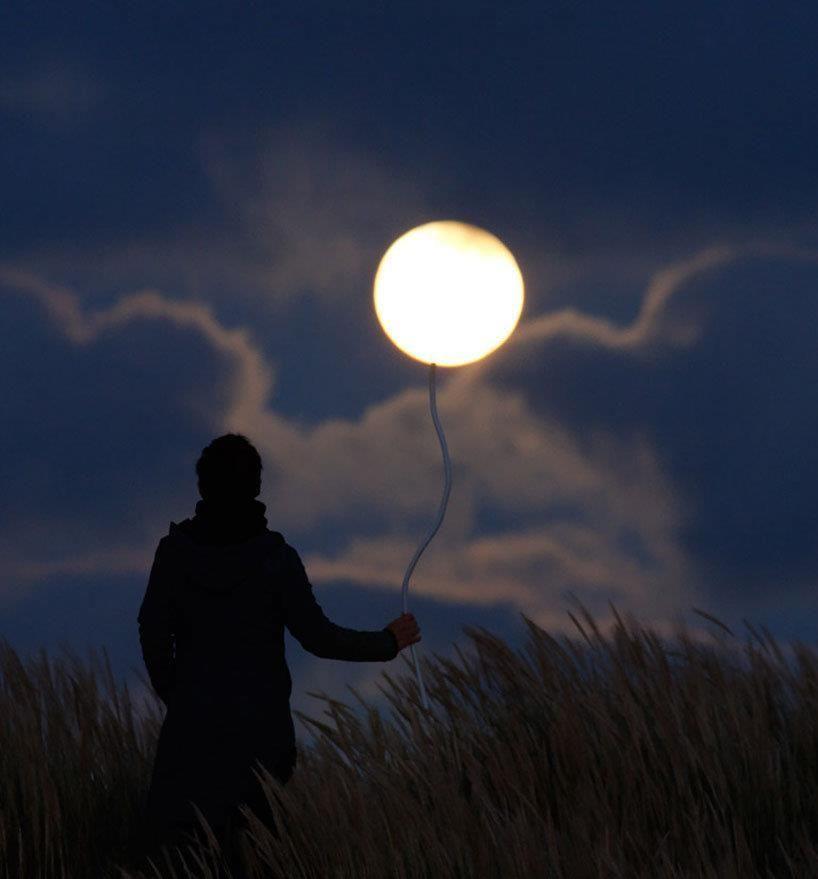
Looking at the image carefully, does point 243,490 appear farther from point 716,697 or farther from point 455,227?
point 716,697

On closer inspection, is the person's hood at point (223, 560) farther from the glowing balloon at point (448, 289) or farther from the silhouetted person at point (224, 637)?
the glowing balloon at point (448, 289)

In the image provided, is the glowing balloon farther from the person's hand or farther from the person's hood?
the person's hood

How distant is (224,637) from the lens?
475cm

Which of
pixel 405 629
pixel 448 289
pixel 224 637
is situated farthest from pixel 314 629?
pixel 448 289

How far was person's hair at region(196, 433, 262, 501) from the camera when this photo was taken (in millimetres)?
4719

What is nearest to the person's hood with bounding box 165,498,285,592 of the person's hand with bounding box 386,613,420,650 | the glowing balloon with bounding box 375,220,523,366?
the person's hand with bounding box 386,613,420,650

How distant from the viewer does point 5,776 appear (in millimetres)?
5844

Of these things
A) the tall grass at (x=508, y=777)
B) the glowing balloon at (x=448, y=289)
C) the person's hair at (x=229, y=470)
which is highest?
the glowing balloon at (x=448, y=289)

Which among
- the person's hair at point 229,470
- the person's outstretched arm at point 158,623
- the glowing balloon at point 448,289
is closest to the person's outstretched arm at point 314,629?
the person's hair at point 229,470

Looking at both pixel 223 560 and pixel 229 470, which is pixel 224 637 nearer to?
pixel 223 560

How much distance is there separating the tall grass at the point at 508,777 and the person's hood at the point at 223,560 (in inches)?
26.5

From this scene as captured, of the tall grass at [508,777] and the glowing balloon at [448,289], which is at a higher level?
the glowing balloon at [448,289]

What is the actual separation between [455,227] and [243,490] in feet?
5.43

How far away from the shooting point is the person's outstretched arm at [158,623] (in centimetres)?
481
